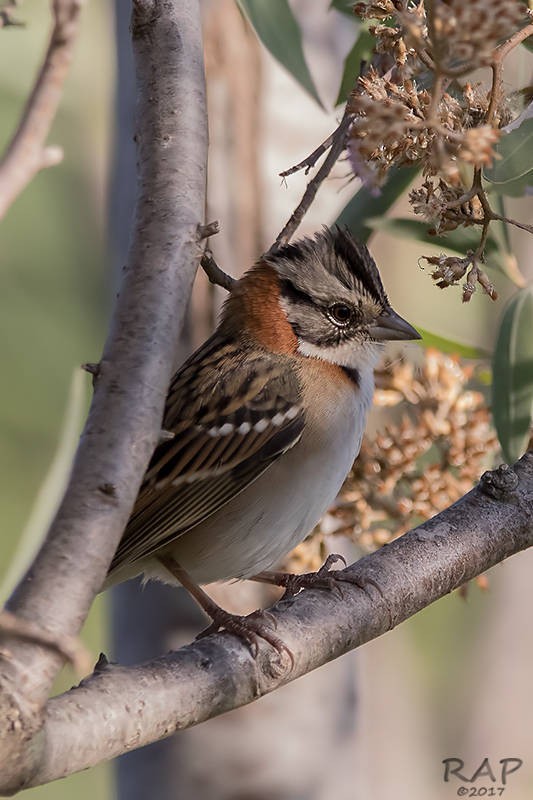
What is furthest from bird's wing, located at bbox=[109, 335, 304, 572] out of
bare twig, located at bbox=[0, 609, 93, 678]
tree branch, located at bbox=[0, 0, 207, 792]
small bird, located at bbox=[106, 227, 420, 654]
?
bare twig, located at bbox=[0, 609, 93, 678]

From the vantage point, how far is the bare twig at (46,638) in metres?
1.14

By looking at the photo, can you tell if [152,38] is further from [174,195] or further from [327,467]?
[327,467]

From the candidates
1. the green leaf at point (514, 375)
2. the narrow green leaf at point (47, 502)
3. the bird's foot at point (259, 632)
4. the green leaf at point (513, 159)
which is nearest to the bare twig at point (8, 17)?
the narrow green leaf at point (47, 502)

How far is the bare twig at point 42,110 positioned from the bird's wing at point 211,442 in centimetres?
160

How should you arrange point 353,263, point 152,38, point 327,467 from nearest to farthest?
point 152,38 → point 327,467 → point 353,263

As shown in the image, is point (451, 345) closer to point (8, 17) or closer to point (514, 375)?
point (514, 375)

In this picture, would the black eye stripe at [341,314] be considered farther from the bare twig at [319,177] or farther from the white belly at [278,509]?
the bare twig at [319,177]

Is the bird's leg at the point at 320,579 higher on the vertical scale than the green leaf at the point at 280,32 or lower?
lower

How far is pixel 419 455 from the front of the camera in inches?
105

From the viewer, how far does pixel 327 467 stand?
8.45 feet

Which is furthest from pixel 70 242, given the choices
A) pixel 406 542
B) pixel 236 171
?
pixel 406 542

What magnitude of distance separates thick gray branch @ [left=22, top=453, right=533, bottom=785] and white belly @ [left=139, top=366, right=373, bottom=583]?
1.29ft

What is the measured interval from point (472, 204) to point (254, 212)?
138cm

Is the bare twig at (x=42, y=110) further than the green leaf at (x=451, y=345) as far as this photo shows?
No
